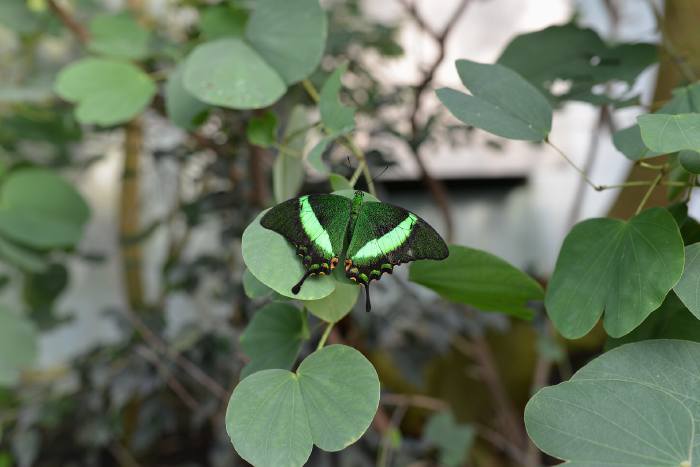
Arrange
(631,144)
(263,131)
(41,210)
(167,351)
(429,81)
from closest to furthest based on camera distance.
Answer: (631,144)
(263,131)
(429,81)
(41,210)
(167,351)

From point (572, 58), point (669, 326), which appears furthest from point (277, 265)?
point (572, 58)

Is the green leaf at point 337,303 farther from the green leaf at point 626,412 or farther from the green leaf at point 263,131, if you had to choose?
→ the green leaf at point 263,131

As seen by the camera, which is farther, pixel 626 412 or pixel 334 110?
pixel 334 110

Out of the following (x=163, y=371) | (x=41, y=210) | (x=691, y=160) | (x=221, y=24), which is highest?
(x=691, y=160)

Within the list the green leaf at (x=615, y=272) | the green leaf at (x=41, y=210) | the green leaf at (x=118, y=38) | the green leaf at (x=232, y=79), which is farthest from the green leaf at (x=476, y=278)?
the green leaf at (x=41, y=210)

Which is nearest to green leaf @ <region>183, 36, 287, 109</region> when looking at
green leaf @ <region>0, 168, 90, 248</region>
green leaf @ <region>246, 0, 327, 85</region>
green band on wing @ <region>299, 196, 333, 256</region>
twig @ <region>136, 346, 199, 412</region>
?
green leaf @ <region>246, 0, 327, 85</region>

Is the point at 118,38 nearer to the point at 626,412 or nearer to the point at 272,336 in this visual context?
the point at 272,336

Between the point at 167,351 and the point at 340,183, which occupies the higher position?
the point at 340,183
